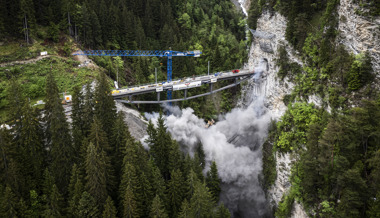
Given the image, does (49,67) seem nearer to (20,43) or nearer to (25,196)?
(20,43)

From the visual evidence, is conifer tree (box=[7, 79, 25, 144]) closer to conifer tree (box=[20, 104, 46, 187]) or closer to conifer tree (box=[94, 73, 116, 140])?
conifer tree (box=[20, 104, 46, 187])

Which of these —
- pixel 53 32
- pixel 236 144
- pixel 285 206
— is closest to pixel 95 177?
pixel 285 206

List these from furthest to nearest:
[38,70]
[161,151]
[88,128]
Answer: [38,70]
[161,151]
[88,128]

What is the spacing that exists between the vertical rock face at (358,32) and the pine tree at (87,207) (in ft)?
126

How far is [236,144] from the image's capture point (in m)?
69.1

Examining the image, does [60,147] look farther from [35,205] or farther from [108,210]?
[108,210]

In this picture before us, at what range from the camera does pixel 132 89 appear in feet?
217

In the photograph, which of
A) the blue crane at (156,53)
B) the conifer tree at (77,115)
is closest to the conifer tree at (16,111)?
the conifer tree at (77,115)

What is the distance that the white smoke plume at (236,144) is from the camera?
57750 mm

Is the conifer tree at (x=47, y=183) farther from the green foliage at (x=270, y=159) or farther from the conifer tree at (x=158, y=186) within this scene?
the green foliage at (x=270, y=159)

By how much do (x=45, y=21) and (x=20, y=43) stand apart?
9.46 m

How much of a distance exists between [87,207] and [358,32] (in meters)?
40.8

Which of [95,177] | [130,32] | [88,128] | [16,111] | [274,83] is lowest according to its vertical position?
[95,177]

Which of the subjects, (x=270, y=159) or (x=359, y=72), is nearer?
(x=359, y=72)
